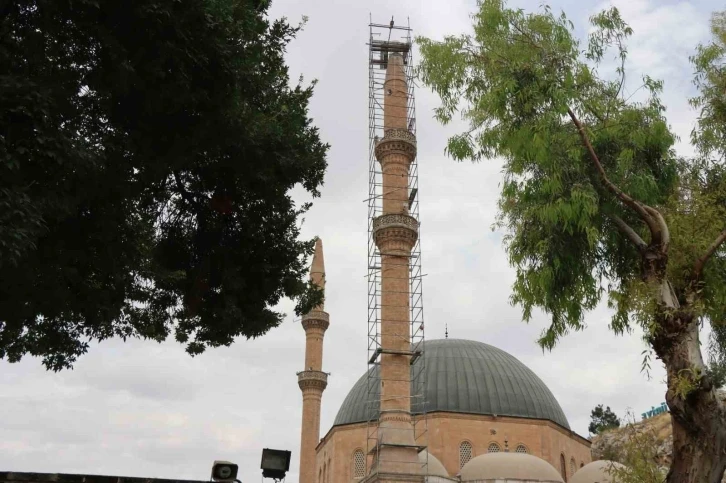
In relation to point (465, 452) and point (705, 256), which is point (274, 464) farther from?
point (465, 452)

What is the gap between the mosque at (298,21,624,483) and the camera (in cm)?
2650

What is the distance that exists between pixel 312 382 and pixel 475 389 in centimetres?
791

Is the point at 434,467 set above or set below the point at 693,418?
above

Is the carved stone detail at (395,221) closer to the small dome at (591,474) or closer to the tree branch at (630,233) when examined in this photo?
the small dome at (591,474)

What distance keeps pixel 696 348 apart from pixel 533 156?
370 centimetres

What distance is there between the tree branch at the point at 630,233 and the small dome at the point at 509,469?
1951cm

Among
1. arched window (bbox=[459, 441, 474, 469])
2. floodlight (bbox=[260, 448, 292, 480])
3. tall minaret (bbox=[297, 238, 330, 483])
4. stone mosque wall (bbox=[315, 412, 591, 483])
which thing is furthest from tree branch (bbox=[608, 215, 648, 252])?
arched window (bbox=[459, 441, 474, 469])

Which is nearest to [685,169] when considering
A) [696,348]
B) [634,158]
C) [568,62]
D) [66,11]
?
[634,158]

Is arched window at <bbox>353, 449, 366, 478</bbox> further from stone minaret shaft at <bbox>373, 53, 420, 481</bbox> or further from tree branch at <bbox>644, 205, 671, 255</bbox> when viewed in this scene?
tree branch at <bbox>644, 205, 671, 255</bbox>

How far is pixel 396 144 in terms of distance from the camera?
1161 inches

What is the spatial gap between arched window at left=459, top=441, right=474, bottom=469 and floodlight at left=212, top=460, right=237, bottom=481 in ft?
88.7

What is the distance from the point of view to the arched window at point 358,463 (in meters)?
35.1

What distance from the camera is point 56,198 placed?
849 cm

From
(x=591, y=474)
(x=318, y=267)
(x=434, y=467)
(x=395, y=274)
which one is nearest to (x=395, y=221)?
(x=395, y=274)
